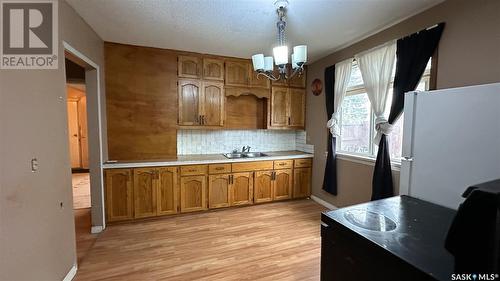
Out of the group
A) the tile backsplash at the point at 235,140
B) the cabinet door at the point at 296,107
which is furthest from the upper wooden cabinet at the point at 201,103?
the cabinet door at the point at 296,107

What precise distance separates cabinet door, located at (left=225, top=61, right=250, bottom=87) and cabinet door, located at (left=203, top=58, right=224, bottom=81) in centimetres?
10

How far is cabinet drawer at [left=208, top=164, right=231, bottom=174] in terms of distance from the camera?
337 cm

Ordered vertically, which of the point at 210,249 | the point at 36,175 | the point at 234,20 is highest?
the point at 234,20

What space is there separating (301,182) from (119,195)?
2.88m

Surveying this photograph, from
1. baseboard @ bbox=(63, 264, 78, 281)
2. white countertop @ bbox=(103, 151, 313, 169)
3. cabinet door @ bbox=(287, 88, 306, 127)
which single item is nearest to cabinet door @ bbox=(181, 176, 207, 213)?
white countertop @ bbox=(103, 151, 313, 169)

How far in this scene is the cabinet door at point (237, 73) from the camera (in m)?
3.67

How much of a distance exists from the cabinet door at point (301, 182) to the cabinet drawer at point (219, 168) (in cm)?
124

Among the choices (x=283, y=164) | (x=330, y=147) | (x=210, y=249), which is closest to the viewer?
(x=210, y=249)

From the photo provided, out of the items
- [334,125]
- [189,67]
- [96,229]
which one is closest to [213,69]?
[189,67]

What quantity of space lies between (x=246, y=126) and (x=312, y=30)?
1.99 metres

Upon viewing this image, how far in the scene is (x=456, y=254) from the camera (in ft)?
2.48

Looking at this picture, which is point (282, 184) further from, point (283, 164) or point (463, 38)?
point (463, 38)

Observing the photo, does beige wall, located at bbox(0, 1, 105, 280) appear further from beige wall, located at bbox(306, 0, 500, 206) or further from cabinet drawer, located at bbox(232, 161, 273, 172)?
beige wall, located at bbox(306, 0, 500, 206)

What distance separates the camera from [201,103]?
3.52 m
